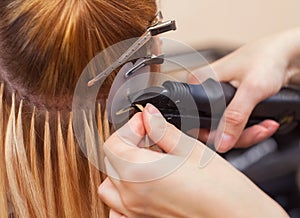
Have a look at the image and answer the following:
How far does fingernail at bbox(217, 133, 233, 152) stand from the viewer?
888 millimetres

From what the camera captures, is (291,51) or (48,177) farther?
(291,51)

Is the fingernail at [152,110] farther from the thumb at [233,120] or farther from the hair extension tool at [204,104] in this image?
the thumb at [233,120]

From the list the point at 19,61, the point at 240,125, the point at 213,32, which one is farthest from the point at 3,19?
the point at 213,32

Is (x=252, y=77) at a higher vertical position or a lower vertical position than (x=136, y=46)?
lower

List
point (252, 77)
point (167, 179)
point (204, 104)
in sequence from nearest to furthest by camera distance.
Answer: point (167, 179) < point (204, 104) < point (252, 77)

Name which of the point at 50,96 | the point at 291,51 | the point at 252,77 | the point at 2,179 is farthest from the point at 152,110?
the point at 291,51

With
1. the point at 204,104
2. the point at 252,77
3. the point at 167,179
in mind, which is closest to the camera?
the point at 167,179

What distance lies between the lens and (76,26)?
2.06 feet

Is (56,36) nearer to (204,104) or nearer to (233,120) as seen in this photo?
(204,104)

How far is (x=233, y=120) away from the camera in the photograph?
2.92ft

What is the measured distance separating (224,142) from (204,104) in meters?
0.13

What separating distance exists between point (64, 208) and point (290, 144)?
0.56m

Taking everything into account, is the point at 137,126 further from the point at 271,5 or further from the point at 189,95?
the point at 271,5

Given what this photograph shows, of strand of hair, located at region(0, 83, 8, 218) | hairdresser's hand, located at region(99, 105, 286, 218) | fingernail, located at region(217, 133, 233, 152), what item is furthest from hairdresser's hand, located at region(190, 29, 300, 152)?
strand of hair, located at region(0, 83, 8, 218)
